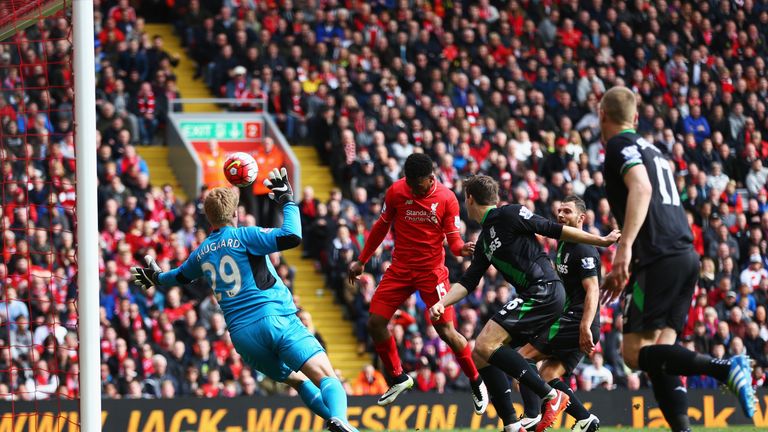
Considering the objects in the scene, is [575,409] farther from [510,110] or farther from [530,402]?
[510,110]

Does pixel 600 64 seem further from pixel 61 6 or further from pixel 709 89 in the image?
pixel 61 6

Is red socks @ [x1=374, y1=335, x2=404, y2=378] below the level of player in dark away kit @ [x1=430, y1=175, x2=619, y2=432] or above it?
below

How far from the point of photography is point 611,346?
1883cm

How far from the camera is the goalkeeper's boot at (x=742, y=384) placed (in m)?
7.90

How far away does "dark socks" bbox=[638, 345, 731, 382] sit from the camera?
8.03 meters

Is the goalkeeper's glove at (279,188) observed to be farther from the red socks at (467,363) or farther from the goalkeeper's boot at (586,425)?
the goalkeeper's boot at (586,425)

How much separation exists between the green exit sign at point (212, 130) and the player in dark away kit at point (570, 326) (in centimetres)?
1134

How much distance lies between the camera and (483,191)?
35.2 feet

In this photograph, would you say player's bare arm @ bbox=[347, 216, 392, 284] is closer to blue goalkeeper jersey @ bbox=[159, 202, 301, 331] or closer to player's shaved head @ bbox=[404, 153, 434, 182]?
player's shaved head @ bbox=[404, 153, 434, 182]

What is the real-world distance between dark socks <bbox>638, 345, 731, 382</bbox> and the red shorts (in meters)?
3.71

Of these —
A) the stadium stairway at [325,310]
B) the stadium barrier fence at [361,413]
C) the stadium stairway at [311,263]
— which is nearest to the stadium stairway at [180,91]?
the stadium stairway at [311,263]

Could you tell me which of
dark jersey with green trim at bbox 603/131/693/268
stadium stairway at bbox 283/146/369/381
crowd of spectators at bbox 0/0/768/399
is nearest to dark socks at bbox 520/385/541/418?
dark jersey with green trim at bbox 603/131/693/268

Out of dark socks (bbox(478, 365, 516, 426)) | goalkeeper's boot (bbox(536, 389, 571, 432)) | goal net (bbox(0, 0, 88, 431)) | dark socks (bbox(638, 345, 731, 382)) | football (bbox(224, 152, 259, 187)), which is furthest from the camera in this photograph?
goal net (bbox(0, 0, 88, 431))

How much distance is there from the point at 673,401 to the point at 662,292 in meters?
0.73
